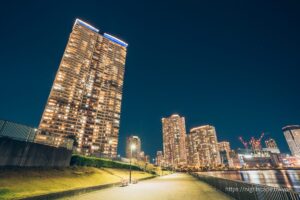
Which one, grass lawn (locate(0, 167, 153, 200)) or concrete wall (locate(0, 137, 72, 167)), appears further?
concrete wall (locate(0, 137, 72, 167))

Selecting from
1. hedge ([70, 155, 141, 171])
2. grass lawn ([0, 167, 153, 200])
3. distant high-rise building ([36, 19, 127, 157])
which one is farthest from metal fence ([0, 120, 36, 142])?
distant high-rise building ([36, 19, 127, 157])

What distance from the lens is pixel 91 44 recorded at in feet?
497

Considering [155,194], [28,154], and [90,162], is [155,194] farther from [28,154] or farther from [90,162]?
[90,162]

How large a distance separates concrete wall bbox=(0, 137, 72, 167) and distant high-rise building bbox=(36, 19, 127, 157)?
90.7m

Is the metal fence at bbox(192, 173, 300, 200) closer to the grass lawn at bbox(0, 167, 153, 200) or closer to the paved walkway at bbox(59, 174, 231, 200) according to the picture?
the paved walkway at bbox(59, 174, 231, 200)

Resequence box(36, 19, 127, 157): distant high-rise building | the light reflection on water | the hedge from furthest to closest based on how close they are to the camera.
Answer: box(36, 19, 127, 157): distant high-rise building, the light reflection on water, the hedge

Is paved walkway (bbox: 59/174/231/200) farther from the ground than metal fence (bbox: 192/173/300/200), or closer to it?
closer to it

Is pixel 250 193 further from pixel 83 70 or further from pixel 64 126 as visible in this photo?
pixel 83 70

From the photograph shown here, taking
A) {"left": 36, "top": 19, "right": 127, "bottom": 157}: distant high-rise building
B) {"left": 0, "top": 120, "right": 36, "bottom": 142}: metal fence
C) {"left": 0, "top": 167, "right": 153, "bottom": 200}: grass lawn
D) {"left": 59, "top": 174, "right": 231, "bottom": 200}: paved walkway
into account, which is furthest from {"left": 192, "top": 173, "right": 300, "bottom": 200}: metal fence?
{"left": 36, "top": 19, "right": 127, "bottom": 157}: distant high-rise building

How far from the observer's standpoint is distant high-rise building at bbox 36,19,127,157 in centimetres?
11356

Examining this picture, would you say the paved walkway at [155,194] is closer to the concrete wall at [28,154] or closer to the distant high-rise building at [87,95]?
the concrete wall at [28,154]

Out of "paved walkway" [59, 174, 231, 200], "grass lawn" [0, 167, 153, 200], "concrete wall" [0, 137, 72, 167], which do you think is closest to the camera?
"grass lawn" [0, 167, 153, 200]

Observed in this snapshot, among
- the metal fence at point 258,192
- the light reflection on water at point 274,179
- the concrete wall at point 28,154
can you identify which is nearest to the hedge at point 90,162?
the concrete wall at point 28,154

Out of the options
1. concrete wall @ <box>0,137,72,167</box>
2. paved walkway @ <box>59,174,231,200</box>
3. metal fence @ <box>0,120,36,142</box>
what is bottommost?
paved walkway @ <box>59,174,231,200</box>
